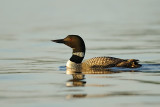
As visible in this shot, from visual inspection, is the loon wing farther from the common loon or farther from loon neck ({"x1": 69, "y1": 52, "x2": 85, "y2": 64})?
loon neck ({"x1": 69, "y1": 52, "x2": 85, "y2": 64})

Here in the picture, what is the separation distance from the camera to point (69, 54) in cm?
1720

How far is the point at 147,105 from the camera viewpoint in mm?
8602

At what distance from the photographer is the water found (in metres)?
9.48

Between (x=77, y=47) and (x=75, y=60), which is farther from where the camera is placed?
(x=77, y=47)

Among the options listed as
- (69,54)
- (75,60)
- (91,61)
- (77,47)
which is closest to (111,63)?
(91,61)

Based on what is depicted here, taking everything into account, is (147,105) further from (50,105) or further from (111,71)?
(111,71)

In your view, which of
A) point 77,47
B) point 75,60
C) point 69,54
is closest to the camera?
point 75,60

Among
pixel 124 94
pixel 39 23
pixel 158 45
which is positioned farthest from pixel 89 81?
pixel 39 23

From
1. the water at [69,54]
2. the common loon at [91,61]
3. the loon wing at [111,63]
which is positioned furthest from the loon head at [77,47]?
the loon wing at [111,63]

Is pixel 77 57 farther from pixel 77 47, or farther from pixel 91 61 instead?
pixel 91 61

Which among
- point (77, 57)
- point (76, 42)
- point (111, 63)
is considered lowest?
point (111, 63)

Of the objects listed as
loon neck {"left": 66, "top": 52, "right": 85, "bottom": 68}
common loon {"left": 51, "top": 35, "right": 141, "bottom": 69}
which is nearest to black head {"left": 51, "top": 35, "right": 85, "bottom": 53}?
common loon {"left": 51, "top": 35, "right": 141, "bottom": 69}

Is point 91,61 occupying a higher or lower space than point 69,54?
lower

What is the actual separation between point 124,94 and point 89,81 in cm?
178
